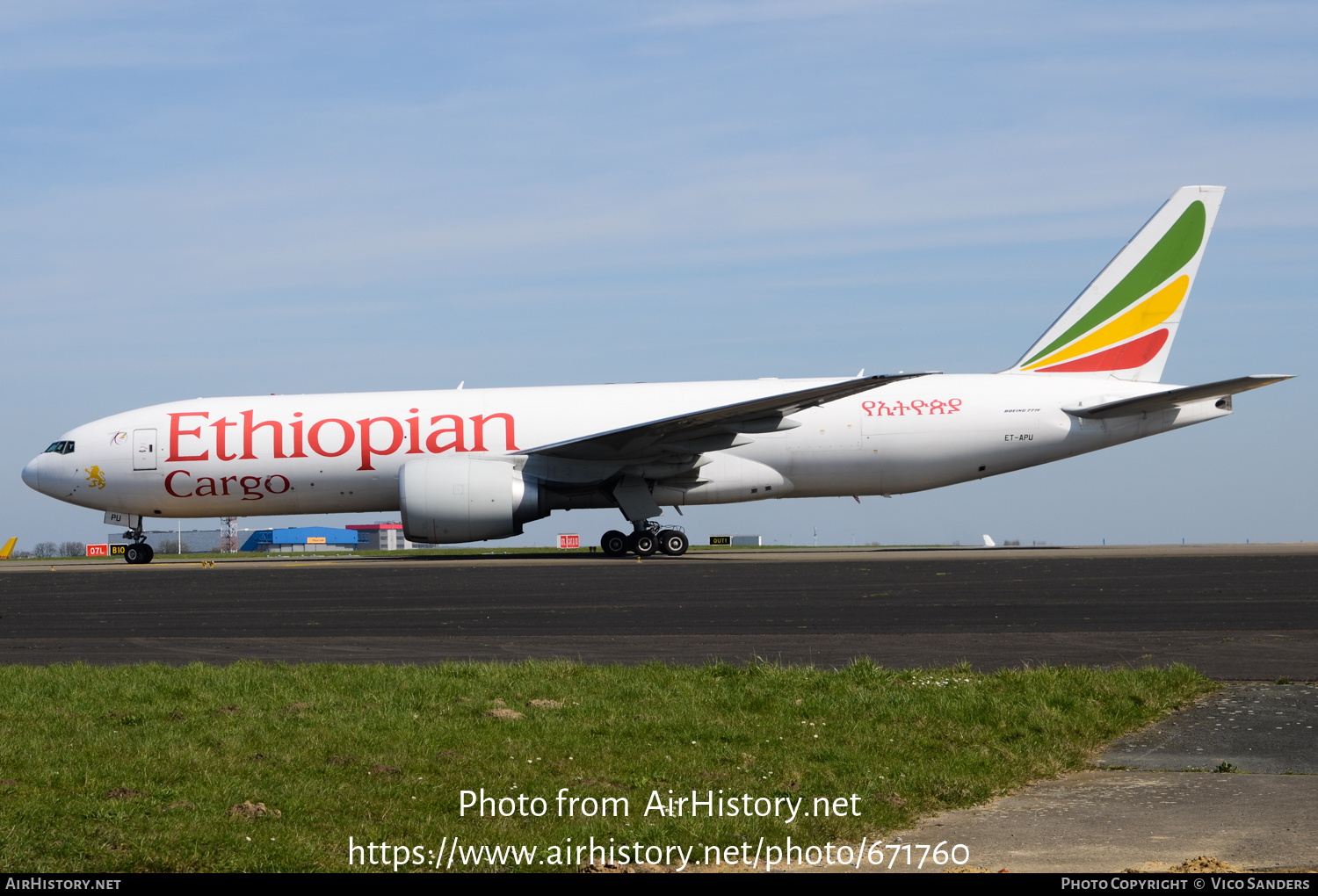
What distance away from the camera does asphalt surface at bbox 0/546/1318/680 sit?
10.7 m

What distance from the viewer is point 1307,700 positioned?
25.5 ft

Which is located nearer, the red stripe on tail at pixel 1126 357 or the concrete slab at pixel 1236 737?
the concrete slab at pixel 1236 737

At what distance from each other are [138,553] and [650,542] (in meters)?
14.1

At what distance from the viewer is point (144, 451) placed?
94.3ft

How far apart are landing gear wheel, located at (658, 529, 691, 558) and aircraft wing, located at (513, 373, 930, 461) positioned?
2.16 m

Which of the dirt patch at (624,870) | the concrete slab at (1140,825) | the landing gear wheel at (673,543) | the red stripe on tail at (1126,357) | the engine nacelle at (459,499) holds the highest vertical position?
the red stripe on tail at (1126,357)

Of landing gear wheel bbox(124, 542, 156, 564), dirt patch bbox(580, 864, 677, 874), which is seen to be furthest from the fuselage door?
dirt patch bbox(580, 864, 677, 874)

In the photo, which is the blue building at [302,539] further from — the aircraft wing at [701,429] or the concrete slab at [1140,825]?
the concrete slab at [1140,825]

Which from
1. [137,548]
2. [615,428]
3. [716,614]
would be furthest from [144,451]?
[716,614]

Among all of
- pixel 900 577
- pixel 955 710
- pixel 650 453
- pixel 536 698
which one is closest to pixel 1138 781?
pixel 955 710

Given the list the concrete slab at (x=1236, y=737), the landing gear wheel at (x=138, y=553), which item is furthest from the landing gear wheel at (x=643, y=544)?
the concrete slab at (x=1236, y=737)

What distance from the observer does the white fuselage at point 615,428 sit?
27656 millimetres

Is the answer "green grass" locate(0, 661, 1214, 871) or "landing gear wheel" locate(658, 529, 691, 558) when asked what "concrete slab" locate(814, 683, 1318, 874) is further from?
"landing gear wheel" locate(658, 529, 691, 558)

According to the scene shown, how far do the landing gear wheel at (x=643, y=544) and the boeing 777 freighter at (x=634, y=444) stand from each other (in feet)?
0.11
